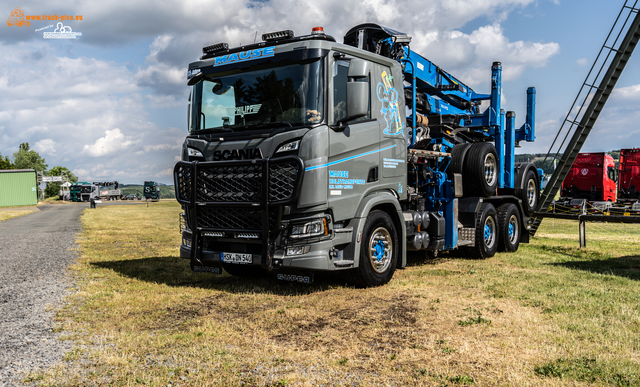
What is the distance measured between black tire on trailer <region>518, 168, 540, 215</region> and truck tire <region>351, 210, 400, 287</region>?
592cm

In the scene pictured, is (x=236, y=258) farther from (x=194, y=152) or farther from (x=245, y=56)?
(x=245, y=56)

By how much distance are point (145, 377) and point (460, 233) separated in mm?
7562

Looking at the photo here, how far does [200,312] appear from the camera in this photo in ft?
19.2

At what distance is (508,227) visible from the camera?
11.4m

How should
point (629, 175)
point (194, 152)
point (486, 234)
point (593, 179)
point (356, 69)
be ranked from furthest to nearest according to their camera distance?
point (629, 175) < point (593, 179) < point (486, 234) < point (194, 152) < point (356, 69)

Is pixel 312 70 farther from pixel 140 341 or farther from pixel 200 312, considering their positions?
pixel 140 341

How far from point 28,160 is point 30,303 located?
367 ft

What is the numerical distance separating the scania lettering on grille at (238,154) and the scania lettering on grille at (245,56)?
1.36 m

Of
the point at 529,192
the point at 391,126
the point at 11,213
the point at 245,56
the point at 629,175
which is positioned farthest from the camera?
the point at 11,213

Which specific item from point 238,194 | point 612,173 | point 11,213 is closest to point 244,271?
point 238,194

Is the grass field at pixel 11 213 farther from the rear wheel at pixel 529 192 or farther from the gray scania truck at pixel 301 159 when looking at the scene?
the rear wheel at pixel 529 192

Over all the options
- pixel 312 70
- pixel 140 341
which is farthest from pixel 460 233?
pixel 140 341

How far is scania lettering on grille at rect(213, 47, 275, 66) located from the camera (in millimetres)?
6660

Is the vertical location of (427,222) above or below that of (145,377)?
above
